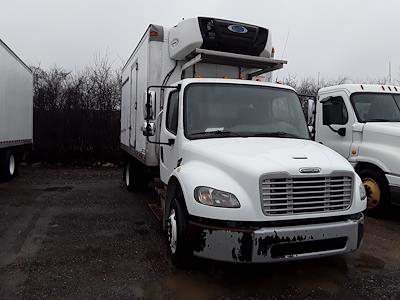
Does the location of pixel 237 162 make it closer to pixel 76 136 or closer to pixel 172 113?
pixel 172 113

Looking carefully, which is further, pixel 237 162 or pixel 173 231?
pixel 173 231

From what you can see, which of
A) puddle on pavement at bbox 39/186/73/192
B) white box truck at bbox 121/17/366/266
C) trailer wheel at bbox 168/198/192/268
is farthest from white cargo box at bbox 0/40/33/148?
trailer wheel at bbox 168/198/192/268

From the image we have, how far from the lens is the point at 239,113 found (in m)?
5.26

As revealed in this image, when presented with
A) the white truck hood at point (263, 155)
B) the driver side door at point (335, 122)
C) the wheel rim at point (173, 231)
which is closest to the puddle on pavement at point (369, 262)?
the white truck hood at point (263, 155)

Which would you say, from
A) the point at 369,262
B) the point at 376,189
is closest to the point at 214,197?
the point at 369,262

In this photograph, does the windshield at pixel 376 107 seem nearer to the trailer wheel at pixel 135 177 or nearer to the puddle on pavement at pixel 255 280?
the puddle on pavement at pixel 255 280

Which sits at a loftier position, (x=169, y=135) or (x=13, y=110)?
(x=13, y=110)

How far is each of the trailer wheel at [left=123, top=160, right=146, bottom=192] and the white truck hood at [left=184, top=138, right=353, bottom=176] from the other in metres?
4.79

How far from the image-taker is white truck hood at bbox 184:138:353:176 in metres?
4.02

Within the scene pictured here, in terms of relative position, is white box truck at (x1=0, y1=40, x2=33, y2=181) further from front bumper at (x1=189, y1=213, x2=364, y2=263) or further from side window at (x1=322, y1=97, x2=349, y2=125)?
front bumper at (x1=189, y1=213, x2=364, y2=263)

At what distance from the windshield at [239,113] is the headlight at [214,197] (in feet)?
3.64

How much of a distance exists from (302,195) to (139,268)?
6.99 feet

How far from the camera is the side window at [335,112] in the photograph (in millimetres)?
8125

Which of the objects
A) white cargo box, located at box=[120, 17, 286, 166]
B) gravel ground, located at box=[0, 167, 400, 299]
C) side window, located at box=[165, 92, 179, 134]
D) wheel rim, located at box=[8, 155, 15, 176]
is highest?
white cargo box, located at box=[120, 17, 286, 166]
